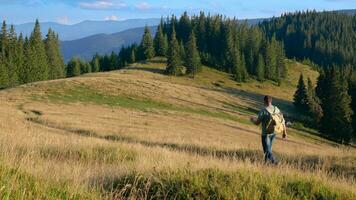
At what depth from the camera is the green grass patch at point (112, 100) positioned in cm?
5800

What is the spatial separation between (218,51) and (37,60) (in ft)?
244

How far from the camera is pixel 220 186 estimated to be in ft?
24.0

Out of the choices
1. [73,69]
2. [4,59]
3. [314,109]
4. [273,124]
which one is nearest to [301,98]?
[314,109]

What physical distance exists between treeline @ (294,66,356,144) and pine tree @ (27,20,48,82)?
170 ft

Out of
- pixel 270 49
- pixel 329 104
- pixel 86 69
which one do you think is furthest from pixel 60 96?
pixel 270 49

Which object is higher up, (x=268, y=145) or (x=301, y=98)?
(x=268, y=145)

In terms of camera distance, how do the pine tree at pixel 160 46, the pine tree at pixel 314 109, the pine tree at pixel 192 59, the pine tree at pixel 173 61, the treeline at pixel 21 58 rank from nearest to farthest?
1. the pine tree at pixel 314 109
2. the treeline at pixel 21 58
3. the pine tree at pixel 173 61
4. the pine tree at pixel 192 59
5. the pine tree at pixel 160 46

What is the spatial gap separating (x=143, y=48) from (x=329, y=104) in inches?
3089

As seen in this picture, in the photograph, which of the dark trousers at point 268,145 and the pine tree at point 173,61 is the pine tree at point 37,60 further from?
the dark trousers at point 268,145

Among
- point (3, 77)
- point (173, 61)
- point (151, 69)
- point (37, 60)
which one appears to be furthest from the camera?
point (151, 69)

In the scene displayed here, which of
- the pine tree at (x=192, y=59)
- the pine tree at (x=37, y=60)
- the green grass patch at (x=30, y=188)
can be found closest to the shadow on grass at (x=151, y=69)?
the pine tree at (x=192, y=59)

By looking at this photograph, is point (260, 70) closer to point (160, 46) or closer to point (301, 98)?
point (160, 46)

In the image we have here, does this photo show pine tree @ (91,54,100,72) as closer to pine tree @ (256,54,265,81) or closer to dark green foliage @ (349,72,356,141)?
pine tree @ (256,54,265,81)

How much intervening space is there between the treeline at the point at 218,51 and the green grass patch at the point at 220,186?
114 metres
